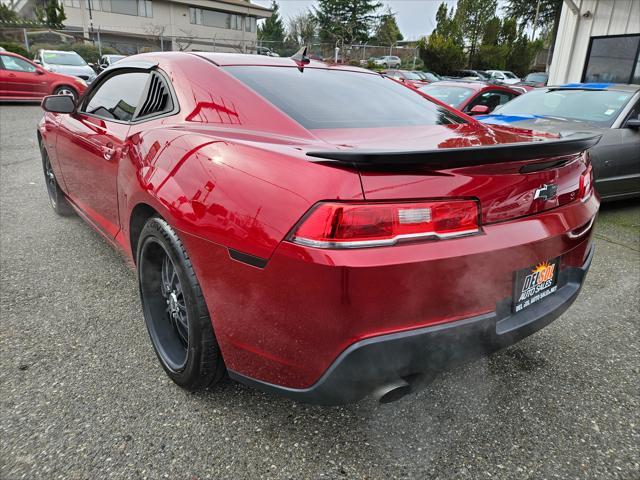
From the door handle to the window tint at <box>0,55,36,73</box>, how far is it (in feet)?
42.2

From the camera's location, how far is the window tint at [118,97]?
2643mm

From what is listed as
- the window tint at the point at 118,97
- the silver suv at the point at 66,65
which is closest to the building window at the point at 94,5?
the silver suv at the point at 66,65

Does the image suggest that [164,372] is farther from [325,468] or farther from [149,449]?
[325,468]

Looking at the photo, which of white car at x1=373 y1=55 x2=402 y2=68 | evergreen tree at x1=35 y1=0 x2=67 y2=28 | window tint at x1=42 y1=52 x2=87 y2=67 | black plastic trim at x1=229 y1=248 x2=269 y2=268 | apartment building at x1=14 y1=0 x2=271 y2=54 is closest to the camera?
black plastic trim at x1=229 y1=248 x2=269 y2=268

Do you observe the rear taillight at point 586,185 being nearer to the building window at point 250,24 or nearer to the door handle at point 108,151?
the door handle at point 108,151

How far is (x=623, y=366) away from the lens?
2.37 meters

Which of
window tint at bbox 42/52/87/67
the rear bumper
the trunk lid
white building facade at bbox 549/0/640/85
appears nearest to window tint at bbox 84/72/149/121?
the trunk lid

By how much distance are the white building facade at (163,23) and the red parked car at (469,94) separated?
28.6 metres

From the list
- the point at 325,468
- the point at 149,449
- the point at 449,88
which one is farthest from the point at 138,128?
the point at 449,88

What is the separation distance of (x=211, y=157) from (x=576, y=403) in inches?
73.9

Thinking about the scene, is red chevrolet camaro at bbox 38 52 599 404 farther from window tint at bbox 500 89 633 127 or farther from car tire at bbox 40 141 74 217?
window tint at bbox 500 89 633 127

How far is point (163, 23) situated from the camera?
4116cm

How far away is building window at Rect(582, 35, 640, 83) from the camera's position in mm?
11492

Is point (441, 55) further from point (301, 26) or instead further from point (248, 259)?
point (248, 259)
